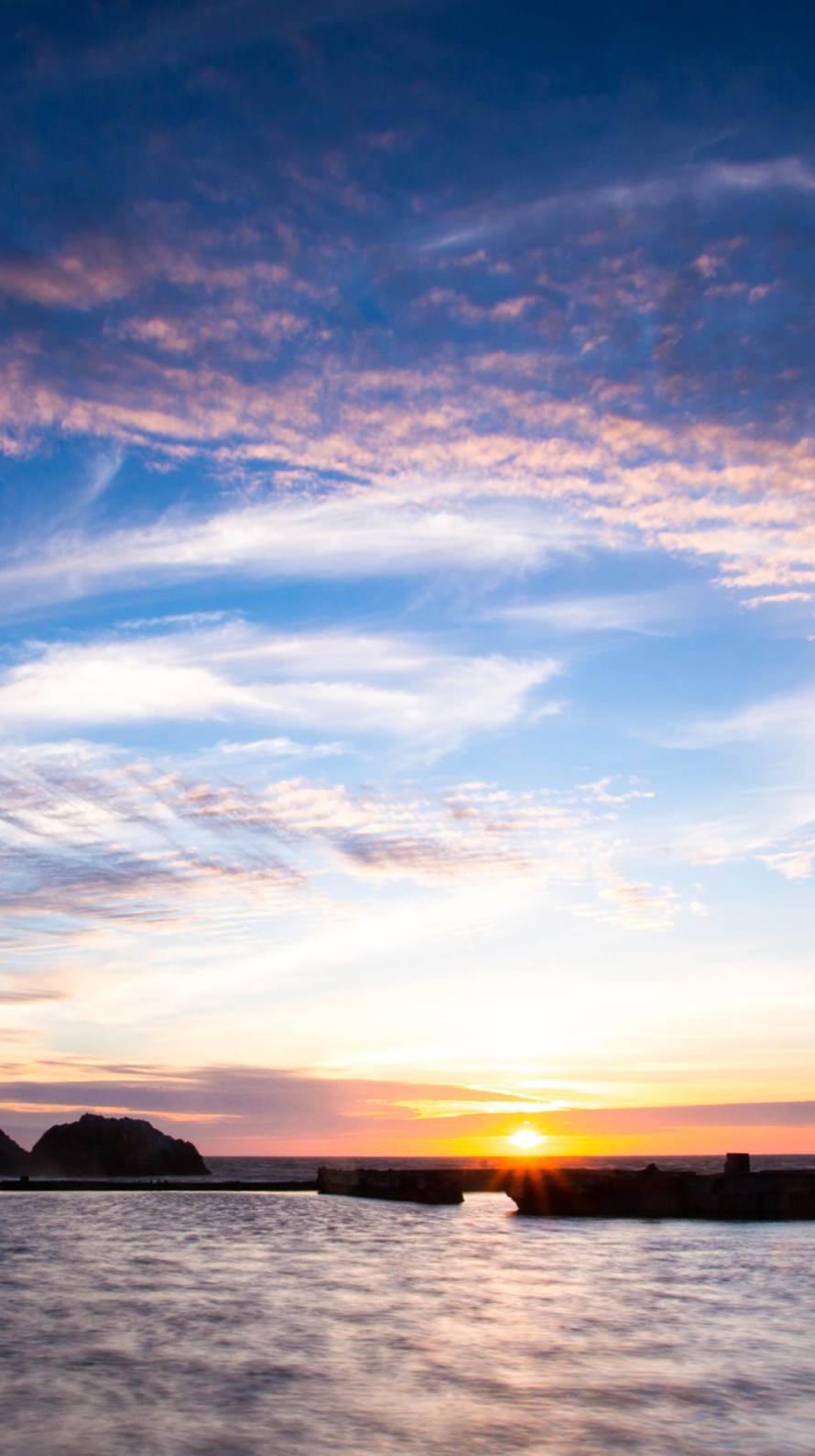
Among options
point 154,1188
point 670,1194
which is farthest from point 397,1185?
point 670,1194

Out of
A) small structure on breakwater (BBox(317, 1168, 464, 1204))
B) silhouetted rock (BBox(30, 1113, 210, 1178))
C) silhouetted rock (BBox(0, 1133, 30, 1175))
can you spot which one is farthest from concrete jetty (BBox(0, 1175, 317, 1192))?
silhouetted rock (BBox(0, 1133, 30, 1175))

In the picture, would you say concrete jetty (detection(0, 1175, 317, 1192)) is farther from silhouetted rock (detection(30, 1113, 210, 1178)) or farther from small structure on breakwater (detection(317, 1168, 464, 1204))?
silhouetted rock (detection(30, 1113, 210, 1178))

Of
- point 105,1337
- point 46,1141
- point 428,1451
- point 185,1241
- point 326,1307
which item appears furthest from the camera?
point 46,1141

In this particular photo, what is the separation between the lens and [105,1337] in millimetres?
30781

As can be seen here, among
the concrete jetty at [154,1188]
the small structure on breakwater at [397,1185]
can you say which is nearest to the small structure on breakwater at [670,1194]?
the small structure on breakwater at [397,1185]

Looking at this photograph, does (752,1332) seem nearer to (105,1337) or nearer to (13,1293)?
(105,1337)

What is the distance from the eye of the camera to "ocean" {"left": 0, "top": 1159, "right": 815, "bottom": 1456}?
20.6m

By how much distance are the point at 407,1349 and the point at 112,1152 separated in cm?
17537

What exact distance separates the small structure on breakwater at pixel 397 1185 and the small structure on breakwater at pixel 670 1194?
18.6 meters

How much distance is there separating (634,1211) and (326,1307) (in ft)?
157

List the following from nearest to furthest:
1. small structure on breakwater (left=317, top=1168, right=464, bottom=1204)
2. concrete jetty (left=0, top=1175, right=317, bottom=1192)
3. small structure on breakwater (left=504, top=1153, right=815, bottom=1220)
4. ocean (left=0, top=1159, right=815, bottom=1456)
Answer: ocean (left=0, top=1159, right=815, bottom=1456) → small structure on breakwater (left=504, top=1153, right=815, bottom=1220) → small structure on breakwater (left=317, top=1168, right=464, bottom=1204) → concrete jetty (left=0, top=1175, right=317, bottom=1192)

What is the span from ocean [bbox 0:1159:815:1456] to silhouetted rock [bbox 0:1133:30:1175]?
475ft

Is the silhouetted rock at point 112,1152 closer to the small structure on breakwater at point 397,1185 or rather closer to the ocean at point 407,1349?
the small structure on breakwater at point 397,1185

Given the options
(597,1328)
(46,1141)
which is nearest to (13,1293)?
(597,1328)
